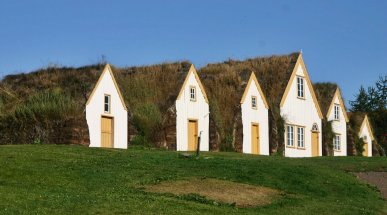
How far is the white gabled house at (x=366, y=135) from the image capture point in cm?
6756

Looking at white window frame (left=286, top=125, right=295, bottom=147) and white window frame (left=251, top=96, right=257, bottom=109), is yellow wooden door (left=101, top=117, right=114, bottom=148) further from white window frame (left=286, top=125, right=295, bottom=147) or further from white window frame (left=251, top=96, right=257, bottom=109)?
white window frame (left=286, top=125, right=295, bottom=147)

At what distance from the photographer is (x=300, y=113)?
196 ft

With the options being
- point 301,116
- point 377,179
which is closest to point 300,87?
point 301,116

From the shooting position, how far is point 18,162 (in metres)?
28.5

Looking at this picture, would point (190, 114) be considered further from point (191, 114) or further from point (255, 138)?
point (255, 138)

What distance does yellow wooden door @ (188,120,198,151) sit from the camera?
A: 171 feet

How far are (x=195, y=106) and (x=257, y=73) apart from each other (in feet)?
28.6

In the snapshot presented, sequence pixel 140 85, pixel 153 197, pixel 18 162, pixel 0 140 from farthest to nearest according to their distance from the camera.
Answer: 1. pixel 140 85
2. pixel 0 140
3. pixel 18 162
4. pixel 153 197

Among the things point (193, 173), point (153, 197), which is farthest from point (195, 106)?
point (153, 197)

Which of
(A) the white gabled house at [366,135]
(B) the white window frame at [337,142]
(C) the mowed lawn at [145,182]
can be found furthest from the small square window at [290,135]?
(C) the mowed lawn at [145,182]

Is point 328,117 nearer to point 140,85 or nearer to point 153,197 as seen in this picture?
point 140,85

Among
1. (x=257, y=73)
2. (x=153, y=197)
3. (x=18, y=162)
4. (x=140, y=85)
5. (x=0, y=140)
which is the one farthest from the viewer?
(x=257, y=73)

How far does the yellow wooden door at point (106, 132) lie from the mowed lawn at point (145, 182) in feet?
36.9

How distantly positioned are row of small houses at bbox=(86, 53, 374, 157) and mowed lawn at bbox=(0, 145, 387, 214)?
38.8 feet
